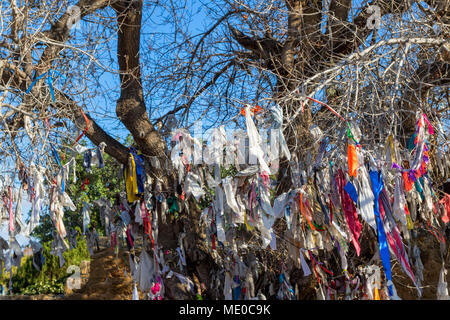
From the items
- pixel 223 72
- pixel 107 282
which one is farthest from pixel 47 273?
pixel 223 72

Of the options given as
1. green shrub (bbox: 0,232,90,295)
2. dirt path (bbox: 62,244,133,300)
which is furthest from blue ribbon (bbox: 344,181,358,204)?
green shrub (bbox: 0,232,90,295)

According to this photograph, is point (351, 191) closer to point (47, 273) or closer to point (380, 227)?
point (380, 227)

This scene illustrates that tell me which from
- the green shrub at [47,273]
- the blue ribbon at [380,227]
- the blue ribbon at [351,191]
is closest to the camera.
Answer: the blue ribbon at [380,227]

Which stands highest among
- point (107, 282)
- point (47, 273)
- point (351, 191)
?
point (351, 191)

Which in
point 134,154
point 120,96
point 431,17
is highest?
point 431,17

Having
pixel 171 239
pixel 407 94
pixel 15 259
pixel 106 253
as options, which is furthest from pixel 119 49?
pixel 106 253

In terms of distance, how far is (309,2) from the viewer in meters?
7.10

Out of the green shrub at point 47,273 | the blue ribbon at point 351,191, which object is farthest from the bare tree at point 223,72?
the green shrub at point 47,273

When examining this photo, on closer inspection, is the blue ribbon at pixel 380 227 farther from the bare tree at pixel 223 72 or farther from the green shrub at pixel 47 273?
the green shrub at pixel 47 273

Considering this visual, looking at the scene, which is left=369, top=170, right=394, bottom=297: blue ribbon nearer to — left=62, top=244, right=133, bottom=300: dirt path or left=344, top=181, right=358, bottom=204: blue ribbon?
left=344, top=181, right=358, bottom=204: blue ribbon

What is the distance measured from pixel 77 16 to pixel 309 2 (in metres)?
3.19

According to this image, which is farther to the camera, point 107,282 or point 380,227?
point 107,282

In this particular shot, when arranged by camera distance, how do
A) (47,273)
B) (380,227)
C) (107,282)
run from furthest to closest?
(47,273)
(107,282)
(380,227)

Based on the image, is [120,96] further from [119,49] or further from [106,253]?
[106,253]
